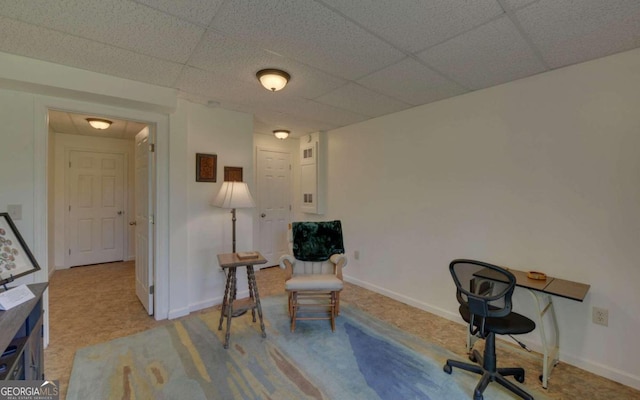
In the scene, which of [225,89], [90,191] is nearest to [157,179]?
[225,89]

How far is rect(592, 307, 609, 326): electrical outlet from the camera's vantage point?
2.02m

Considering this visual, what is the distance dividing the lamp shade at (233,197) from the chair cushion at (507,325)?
2163 millimetres

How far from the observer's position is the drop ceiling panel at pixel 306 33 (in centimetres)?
151

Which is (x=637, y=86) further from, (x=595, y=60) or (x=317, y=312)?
(x=317, y=312)

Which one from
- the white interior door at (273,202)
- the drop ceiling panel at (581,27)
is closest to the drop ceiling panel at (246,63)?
the drop ceiling panel at (581,27)

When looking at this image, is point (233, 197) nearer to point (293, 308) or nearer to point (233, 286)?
point (233, 286)

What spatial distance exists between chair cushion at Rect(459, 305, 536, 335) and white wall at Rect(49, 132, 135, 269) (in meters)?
5.81

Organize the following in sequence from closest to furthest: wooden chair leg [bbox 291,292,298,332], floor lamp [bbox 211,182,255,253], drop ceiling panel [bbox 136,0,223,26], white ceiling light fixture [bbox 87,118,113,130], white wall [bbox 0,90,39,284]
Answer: drop ceiling panel [bbox 136,0,223,26], white wall [bbox 0,90,39,284], wooden chair leg [bbox 291,292,298,332], floor lamp [bbox 211,182,255,253], white ceiling light fixture [bbox 87,118,113,130]

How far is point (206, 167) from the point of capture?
3100mm

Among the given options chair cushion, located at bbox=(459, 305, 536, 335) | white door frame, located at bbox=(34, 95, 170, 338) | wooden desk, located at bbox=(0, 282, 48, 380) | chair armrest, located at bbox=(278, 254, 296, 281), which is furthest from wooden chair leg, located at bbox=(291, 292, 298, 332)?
wooden desk, located at bbox=(0, 282, 48, 380)

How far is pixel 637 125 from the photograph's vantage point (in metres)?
1.89

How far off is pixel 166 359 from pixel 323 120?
3.12 metres

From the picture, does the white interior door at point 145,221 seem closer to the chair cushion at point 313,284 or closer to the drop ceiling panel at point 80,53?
the drop ceiling panel at point 80,53

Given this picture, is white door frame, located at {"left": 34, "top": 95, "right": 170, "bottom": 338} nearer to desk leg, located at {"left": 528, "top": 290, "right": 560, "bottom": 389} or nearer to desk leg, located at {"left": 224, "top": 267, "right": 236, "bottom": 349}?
desk leg, located at {"left": 224, "top": 267, "right": 236, "bottom": 349}
